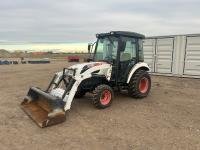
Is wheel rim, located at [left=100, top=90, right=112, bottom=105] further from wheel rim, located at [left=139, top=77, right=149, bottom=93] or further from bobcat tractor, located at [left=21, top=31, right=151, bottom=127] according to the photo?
wheel rim, located at [left=139, top=77, right=149, bottom=93]

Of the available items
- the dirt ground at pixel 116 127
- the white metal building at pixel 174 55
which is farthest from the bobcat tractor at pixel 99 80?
the white metal building at pixel 174 55

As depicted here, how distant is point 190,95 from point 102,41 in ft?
12.8

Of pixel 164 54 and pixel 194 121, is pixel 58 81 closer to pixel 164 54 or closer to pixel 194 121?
pixel 194 121

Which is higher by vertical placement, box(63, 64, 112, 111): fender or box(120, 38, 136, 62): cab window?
box(120, 38, 136, 62): cab window

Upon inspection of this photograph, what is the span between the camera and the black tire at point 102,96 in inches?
277

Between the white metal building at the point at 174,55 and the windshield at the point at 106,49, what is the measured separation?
678cm

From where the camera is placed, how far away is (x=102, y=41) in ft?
27.6

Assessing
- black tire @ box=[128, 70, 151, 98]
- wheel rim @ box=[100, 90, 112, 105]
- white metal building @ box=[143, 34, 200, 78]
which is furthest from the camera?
white metal building @ box=[143, 34, 200, 78]

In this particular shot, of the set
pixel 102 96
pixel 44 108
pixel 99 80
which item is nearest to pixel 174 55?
pixel 99 80

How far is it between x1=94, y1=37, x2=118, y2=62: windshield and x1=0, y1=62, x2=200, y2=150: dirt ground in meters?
1.50

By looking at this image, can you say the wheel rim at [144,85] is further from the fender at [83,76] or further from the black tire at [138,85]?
the fender at [83,76]

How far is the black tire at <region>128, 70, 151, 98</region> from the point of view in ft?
27.1

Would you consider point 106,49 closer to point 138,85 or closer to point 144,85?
point 138,85

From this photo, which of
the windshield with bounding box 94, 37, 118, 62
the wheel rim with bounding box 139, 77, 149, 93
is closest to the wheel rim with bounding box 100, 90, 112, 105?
the windshield with bounding box 94, 37, 118, 62
